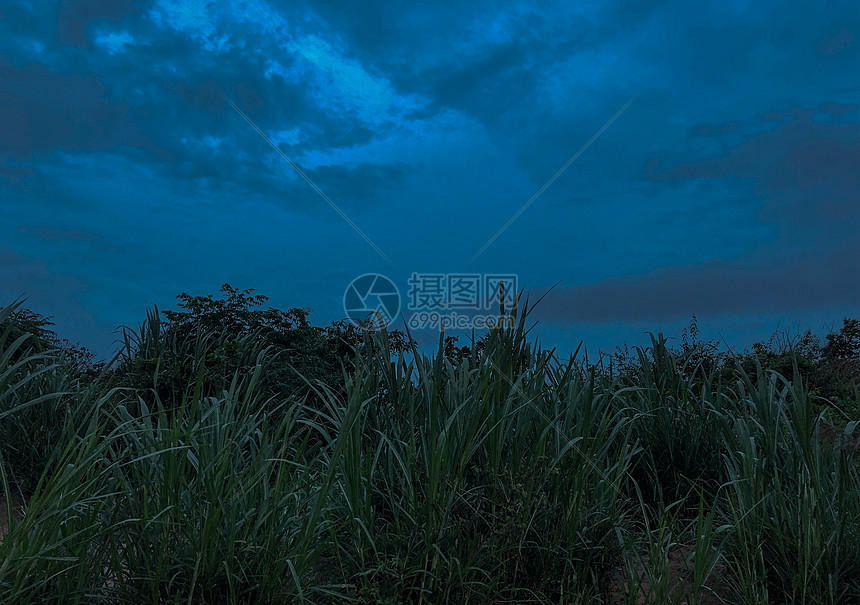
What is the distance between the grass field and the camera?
3115 millimetres

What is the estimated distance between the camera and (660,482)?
17.0 ft

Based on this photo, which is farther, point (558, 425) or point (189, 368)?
point (189, 368)

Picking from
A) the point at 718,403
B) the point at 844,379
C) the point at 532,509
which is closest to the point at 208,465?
the point at 532,509

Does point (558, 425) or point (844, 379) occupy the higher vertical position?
point (844, 379)

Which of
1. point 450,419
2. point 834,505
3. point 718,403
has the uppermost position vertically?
point 718,403

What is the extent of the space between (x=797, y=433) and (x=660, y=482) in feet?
3.90

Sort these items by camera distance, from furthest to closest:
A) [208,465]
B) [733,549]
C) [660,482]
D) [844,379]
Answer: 1. [844,379]
2. [660,482]
3. [733,549]
4. [208,465]

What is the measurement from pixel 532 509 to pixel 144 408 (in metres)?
2.35

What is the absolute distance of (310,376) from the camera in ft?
27.7

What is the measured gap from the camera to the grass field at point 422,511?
3.12 metres

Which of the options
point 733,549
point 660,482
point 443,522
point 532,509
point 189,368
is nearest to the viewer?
point 443,522

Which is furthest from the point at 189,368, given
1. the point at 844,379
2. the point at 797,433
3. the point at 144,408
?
the point at 844,379

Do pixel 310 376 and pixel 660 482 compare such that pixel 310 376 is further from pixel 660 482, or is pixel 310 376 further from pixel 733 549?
pixel 733 549

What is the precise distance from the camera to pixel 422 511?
3.51 m
